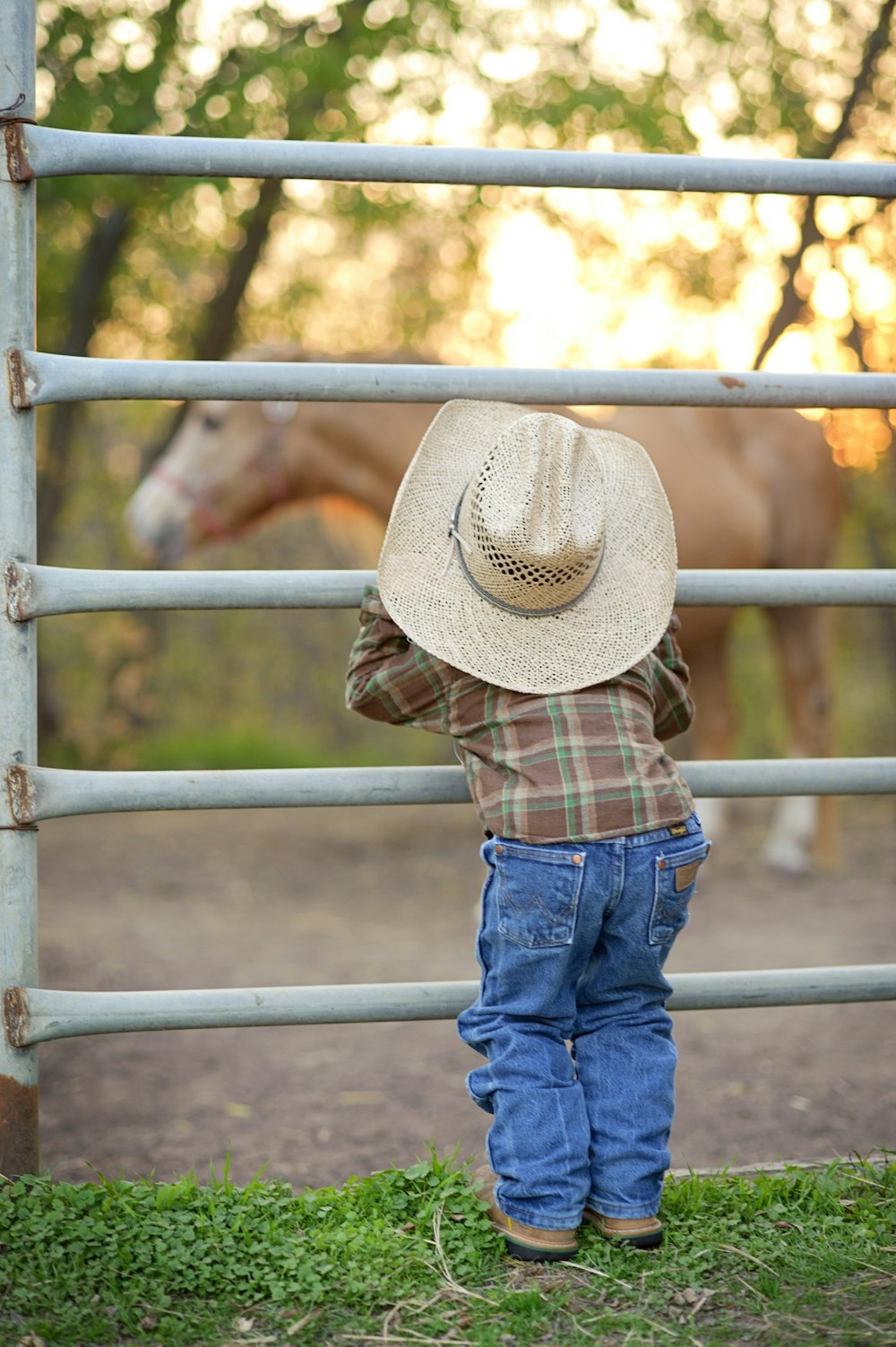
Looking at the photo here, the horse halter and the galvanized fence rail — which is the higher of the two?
the horse halter

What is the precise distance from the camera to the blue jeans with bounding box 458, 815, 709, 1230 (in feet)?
5.42

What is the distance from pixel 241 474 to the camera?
544 cm

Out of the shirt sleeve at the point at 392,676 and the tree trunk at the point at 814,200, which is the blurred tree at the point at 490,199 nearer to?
the tree trunk at the point at 814,200

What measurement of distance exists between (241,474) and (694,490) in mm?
1945

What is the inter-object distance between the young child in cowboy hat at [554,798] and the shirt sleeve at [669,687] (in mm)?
82

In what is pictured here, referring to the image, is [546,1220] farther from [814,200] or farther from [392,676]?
[814,200]

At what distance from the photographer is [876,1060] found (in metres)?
3.37

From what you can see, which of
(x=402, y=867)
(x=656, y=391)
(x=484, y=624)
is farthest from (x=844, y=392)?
(x=402, y=867)

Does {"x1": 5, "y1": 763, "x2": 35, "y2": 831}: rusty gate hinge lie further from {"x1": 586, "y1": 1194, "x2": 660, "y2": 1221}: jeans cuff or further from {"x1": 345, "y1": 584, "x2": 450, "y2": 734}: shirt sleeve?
{"x1": 586, "y1": 1194, "x2": 660, "y2": 1221}: jeans cuff

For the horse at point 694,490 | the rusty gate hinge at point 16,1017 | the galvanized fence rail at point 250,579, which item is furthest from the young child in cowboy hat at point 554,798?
the horse at point 694,490

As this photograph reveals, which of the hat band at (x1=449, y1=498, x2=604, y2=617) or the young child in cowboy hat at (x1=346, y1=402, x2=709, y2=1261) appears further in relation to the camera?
the hat band at (x1=449, y1=498, x2=604, y2=617)

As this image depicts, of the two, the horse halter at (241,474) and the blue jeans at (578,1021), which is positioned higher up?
the horse halter at (241,474)

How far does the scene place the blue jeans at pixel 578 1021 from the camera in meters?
1.65

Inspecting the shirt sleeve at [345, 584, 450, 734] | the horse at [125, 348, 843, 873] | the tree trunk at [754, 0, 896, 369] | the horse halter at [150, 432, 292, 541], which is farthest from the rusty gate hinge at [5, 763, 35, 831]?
the tree trunk at [754, 0, 896, 369]
